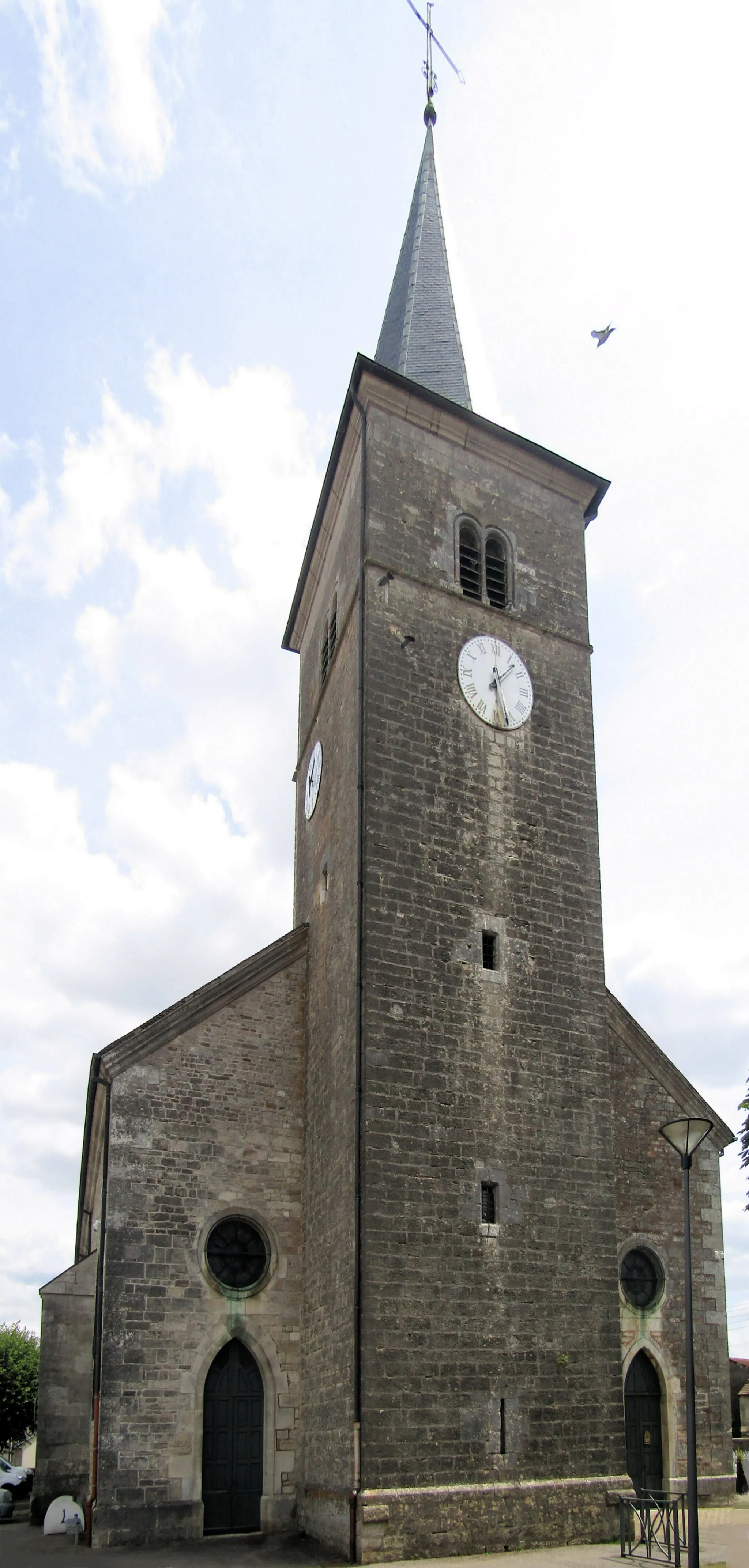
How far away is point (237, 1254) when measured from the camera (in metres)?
14.9

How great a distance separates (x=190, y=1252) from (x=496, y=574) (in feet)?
33.2

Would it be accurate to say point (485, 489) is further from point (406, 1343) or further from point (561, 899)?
point (406, 1343)

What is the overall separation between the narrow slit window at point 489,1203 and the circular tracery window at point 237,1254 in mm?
3239

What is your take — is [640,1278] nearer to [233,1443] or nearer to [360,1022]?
[233,1443]

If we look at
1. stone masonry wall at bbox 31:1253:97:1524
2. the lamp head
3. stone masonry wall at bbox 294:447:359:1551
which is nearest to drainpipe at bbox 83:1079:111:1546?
stone masonry wall at bbox 294:447:359:1551

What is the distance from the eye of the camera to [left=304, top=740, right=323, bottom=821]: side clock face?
18.0 metres

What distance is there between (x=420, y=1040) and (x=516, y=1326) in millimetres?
3301

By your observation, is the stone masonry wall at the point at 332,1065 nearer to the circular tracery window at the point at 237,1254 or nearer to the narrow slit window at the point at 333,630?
the narrow slit window at the point at 333,630

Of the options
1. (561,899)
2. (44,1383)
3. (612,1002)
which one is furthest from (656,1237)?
(44,1383)

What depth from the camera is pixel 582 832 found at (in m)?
16.2

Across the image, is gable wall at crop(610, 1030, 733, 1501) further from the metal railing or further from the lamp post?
the lamp post

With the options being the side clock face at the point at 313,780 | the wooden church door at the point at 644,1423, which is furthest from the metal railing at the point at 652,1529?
the side clock face at the point at 313,780

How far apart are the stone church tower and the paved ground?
1.01ft

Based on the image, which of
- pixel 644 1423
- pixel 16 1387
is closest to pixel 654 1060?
pixel 644 1423
